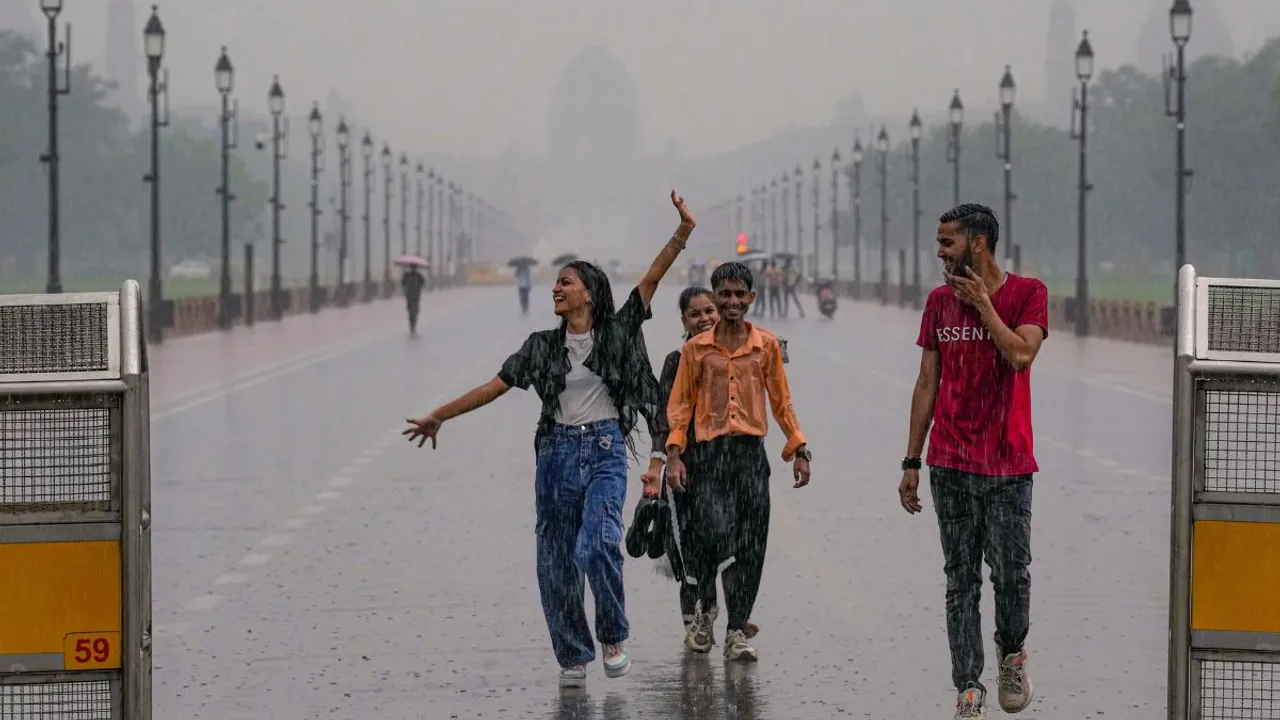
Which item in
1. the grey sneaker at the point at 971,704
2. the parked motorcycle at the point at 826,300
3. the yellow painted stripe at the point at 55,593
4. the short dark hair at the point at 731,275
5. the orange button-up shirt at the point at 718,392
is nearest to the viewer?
the yellow painted stripe at the point at 55,593

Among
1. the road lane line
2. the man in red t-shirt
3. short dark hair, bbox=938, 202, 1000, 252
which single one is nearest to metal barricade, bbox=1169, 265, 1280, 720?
the man in red t-shirt

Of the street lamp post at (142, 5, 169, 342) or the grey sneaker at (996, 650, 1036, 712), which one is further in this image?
the street lamp post at (142, 5, 169, 342)

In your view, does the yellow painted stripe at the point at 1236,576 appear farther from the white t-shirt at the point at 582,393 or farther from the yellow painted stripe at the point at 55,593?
the white t-shirt at the point at 582,393

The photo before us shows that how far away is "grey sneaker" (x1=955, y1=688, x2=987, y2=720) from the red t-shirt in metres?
0.74

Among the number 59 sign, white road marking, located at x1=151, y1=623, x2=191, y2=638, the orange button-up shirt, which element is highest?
the orange button-up shirt

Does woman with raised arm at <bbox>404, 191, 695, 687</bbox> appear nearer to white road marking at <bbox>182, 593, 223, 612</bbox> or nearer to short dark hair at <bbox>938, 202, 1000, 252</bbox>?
short dark hair at <bbox>938, 202, 1000, 252</bbox>

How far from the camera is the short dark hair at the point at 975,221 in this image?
8008 millimetres

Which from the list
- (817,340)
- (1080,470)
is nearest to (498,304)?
(817,340)

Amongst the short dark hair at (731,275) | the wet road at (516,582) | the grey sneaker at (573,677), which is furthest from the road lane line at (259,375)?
the grey sneaker at (573,677)

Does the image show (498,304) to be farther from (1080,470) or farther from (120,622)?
(120,622)

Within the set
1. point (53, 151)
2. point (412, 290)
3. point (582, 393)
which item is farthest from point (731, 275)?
point (412, 290)

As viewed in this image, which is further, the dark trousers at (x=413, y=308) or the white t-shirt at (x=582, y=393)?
the dark trousers at (x=413, y=308)

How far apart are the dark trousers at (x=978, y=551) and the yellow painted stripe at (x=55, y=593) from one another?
2802mm

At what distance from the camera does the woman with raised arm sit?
9.02 m
